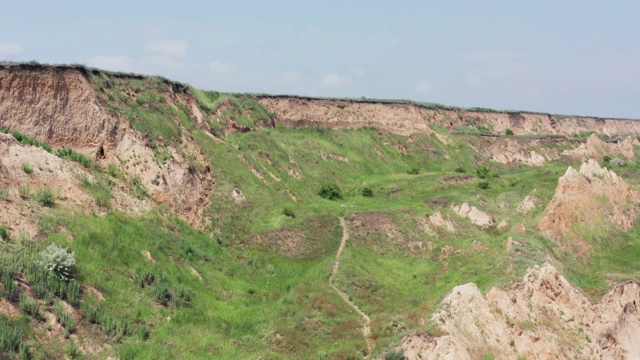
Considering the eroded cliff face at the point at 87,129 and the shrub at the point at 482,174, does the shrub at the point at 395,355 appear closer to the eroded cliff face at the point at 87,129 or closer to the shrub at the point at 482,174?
the eroded cliff face at the point at 87,129

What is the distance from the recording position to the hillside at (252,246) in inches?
995

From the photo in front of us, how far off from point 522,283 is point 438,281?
7.78m

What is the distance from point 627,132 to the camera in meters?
176

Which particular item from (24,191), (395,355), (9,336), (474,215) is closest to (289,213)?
(474,215)

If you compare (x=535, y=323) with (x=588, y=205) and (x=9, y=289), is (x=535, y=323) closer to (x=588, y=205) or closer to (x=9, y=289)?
(x=588, y=205)

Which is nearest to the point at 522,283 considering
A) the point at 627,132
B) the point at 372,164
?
the point at 372,164

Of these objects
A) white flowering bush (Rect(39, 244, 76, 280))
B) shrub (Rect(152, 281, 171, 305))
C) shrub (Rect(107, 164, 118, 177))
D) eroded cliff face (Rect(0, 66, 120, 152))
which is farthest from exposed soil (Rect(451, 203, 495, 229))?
white flowering bush (Rect(39, 244, 76, 280))

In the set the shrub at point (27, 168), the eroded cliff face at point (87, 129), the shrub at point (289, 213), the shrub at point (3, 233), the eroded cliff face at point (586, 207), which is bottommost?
the shrub at point (3, 233)

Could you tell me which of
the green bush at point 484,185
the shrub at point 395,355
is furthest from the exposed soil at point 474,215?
the shrub at point 395,355

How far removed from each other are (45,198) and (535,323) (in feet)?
92.6

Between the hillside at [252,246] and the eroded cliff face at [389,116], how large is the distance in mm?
20931

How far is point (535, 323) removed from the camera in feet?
94.0

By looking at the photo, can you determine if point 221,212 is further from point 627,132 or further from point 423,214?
point 627,132

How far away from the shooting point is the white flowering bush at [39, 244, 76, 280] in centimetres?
2431
